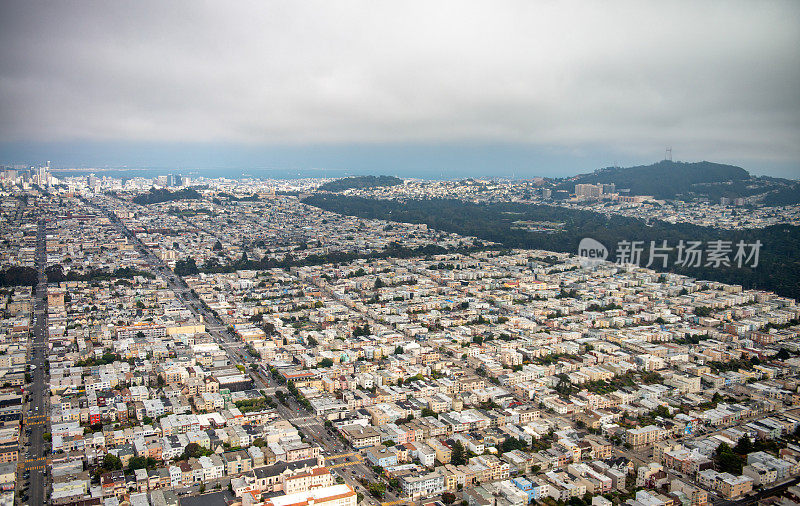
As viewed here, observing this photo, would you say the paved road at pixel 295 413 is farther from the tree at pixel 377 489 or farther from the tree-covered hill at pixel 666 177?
the tree-covered hill at pixel 666 177

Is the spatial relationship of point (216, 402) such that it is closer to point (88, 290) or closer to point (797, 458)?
point (797, 458)

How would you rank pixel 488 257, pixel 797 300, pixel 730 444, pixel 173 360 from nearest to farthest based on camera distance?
pixel 730 444 → pixel 173 360 → pixel 797 300 → pixel 488 257

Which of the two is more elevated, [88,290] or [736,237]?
[736,237]

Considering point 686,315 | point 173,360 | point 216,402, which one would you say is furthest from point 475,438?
point 686,315

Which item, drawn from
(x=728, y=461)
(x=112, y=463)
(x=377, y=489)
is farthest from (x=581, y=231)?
→ (x=112, y=463)

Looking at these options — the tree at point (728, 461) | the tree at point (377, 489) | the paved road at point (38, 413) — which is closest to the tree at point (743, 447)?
the tree at point (728, 461)

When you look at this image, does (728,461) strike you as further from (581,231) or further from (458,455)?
(581,231)

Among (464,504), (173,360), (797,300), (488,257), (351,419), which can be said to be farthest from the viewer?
(488,257)
